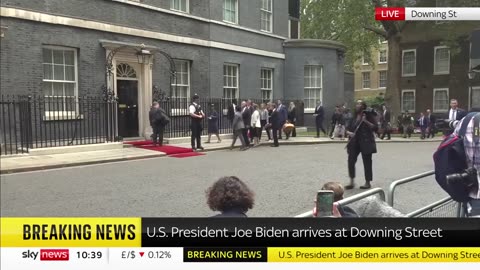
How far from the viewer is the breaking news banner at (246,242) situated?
1562 millimetres

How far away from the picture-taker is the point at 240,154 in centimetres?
185

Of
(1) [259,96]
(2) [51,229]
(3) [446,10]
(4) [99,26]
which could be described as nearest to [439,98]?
(3) [446,10]

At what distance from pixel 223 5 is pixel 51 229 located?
1.09 m

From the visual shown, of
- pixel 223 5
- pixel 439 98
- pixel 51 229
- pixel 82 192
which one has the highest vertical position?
pixel 223 5

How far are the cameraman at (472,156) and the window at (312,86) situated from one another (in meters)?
0.52

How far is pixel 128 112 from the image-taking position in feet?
5.89

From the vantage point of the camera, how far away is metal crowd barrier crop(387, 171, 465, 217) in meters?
2.02

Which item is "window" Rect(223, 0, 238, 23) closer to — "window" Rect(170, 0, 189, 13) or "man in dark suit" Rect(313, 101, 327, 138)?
"window" Rect(170, 0, 189, 13)

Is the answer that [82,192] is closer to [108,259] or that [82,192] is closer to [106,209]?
[106,209]

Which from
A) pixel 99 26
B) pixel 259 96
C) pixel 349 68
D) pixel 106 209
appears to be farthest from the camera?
pixel 259 96

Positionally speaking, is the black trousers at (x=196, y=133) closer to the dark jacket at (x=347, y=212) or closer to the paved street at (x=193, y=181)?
the paved street at (x=193, y=181)

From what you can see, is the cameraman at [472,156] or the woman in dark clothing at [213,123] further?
the woman in dark clothing at [213,123]

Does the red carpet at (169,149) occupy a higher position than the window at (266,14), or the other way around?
the window at (266,14)

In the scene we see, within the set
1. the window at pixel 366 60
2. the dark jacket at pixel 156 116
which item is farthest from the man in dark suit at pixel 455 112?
the dark jacket at pixel 156 116
